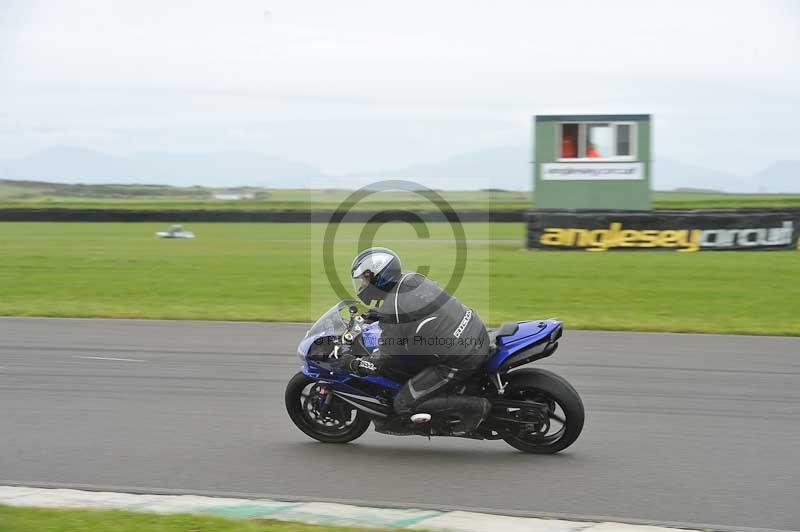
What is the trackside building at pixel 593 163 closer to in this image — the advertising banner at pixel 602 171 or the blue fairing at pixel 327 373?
the advertising banner at pixel 602 171

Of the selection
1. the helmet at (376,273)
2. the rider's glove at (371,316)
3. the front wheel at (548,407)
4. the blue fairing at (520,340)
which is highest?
the helmet at (376,273)

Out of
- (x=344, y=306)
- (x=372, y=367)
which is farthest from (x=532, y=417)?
(x=344, y=306)

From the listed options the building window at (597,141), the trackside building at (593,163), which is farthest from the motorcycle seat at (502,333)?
the building window at (597,141)

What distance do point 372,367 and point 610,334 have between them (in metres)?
6.48

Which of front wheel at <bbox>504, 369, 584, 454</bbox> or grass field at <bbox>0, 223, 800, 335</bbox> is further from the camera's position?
grass field at <bbox>0, 223, 800, 335</bbox>

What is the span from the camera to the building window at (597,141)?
28.0m

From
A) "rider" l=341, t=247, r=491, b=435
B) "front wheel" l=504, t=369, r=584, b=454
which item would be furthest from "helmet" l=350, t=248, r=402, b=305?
"front wheel" l=504, t=369, r=584, b=454

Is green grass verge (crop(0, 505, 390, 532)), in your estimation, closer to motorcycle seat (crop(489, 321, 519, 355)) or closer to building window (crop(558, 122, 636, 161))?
motorcycle seat (crop(489, 321, 519, 355))

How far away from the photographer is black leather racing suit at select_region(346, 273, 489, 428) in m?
6.72

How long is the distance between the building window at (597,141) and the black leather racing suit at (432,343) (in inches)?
871

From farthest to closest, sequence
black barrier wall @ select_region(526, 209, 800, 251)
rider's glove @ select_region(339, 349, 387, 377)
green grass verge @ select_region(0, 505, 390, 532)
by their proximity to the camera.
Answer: black barrier wall @ select_region(526, 209, 800, 251) → rider's glove @ select_region(339, 349, 387, 377) → green grass verge @ select_region(0, 505, 390, 532)

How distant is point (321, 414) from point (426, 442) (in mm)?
869

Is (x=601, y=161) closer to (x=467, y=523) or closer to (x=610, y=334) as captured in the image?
(x=610, y=334)

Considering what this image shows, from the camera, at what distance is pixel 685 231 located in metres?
24.0
